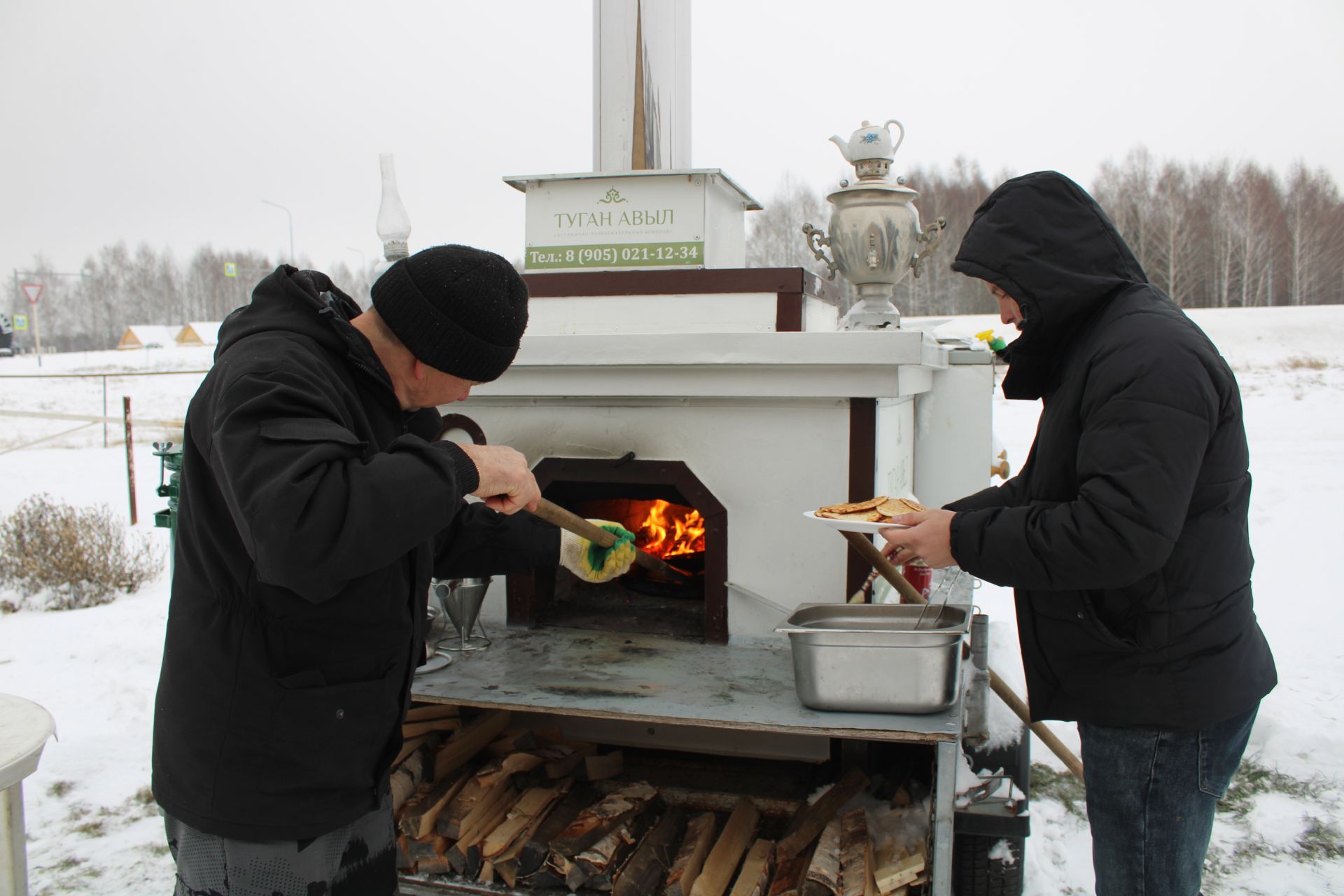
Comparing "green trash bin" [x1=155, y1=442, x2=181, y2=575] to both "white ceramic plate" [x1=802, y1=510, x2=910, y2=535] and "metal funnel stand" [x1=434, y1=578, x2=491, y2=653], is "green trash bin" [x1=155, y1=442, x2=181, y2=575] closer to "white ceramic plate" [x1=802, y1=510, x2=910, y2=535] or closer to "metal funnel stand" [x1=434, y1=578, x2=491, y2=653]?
"metal funnel stand" [x1=434, y1=578, x2=491, y2=653]

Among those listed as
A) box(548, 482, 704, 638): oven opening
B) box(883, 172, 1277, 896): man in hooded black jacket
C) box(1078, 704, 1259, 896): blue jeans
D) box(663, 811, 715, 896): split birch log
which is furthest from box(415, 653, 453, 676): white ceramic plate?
box(1078, 704, 1259, 896): blue jeans

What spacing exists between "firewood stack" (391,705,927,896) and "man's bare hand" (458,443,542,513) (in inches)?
58.3

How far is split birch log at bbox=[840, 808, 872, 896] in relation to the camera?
281cm

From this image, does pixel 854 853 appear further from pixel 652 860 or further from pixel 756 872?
pixel 652 860

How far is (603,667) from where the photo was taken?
3.24 meters

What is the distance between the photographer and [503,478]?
1.99 meters

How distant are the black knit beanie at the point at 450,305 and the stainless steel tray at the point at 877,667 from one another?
1.21 metres

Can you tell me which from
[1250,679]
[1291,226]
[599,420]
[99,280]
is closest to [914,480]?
[599,420]

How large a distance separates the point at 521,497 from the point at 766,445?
5.06 feet

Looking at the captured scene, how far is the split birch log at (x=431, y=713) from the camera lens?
11.5 ft

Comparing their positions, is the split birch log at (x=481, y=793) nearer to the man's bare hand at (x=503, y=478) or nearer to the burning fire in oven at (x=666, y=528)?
the burning fire in oven at (x=666, y=528)

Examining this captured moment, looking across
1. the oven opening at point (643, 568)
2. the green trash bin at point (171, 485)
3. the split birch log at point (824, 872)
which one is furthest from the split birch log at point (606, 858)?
the green trash bin at point (171, 485)

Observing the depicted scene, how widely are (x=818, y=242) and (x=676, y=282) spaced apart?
1.04m

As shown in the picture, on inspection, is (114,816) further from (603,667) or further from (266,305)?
(266,305)
